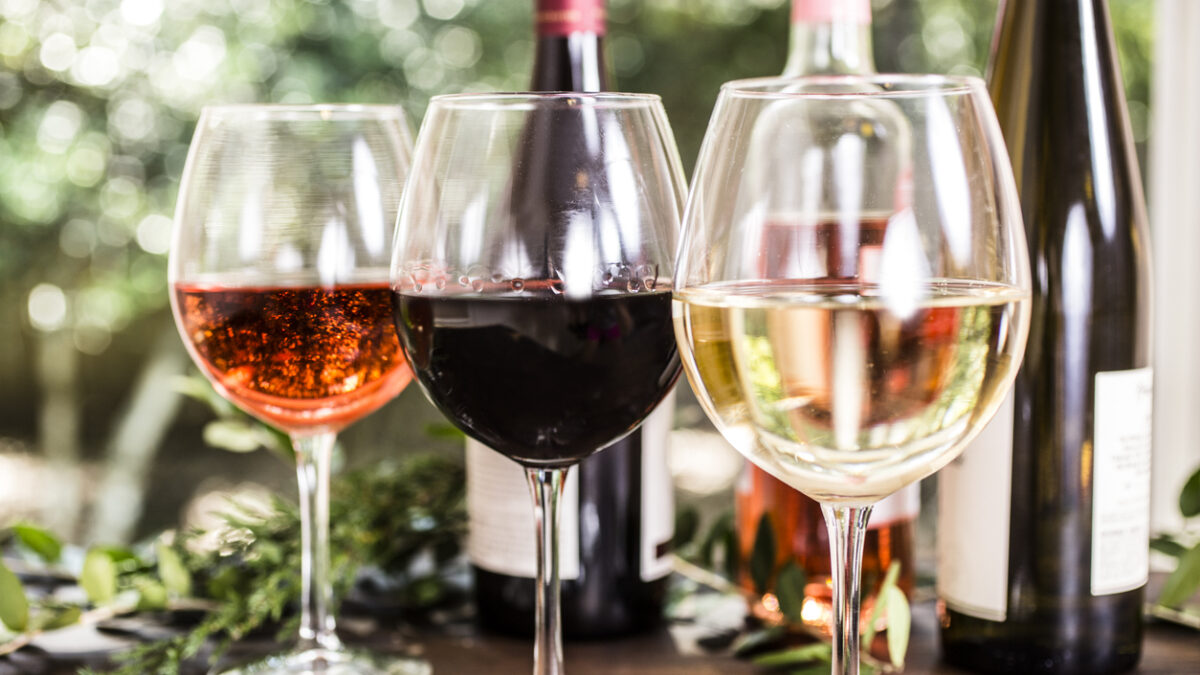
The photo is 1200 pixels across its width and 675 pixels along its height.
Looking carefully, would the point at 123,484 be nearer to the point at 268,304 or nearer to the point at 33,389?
the point at 33,389

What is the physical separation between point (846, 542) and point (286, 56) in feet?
8.02

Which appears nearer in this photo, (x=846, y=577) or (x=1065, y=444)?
(x=846, y=577)

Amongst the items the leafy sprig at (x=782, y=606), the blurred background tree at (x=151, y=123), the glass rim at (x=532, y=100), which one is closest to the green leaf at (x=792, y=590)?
the leafy sprig at (x=782, y=606)

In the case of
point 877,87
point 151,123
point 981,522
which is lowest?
point 981,522

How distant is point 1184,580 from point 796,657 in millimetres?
269

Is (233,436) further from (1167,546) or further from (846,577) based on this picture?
(1167,546)

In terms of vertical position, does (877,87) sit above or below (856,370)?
above

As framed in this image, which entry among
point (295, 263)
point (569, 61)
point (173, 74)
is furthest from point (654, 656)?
point (173, 74)

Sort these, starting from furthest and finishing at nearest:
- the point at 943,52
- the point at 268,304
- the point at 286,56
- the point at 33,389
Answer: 1. the point at 33,389
2. the point at 286,56
3. the point at 943,52
4. the point at 268,304

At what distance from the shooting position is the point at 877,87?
0.51 meters

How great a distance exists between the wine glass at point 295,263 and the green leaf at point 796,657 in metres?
0.22

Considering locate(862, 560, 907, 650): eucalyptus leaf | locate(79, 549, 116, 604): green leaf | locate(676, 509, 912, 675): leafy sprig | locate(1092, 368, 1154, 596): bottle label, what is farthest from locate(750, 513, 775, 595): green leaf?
locate(79, 549, 116, 604): green leaf

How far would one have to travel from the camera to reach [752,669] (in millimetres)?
767

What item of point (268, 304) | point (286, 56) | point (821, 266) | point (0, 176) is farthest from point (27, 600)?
point (0, 176)
